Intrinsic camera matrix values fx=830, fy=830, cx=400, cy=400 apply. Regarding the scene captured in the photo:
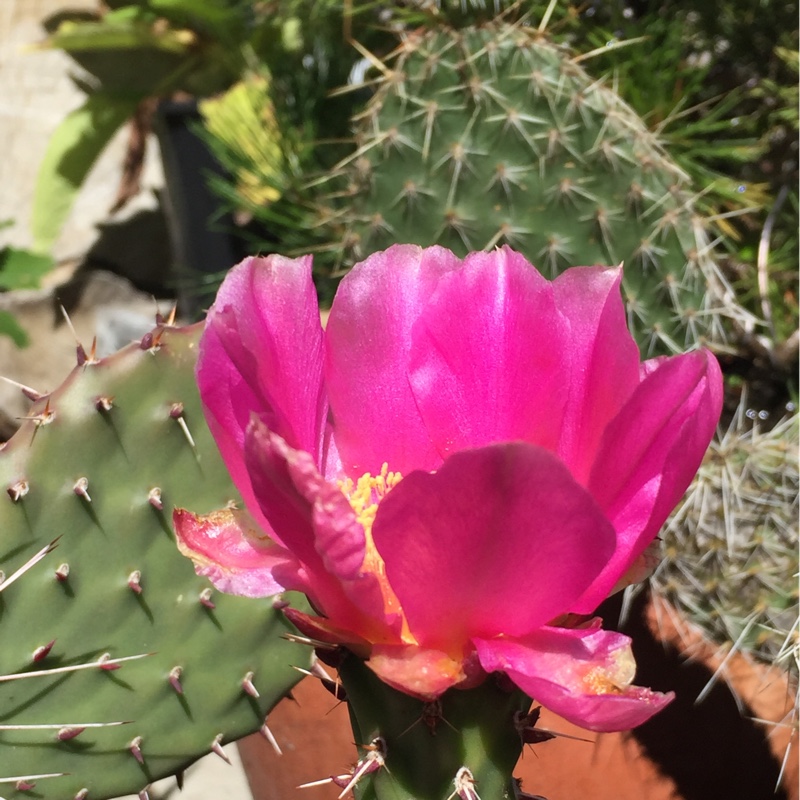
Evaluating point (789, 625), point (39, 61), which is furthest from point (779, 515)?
point (39, 61)

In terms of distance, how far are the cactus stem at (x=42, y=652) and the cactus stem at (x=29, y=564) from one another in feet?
0.13

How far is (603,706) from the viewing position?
0.26m

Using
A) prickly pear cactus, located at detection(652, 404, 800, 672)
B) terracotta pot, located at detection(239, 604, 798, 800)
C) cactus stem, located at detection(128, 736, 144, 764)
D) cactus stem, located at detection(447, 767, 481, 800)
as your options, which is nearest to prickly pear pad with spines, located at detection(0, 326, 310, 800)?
cactus stem, located at detection(128, 736, 144, 764)

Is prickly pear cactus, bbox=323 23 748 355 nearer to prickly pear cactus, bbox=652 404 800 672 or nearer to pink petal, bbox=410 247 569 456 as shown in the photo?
prickly pear cactus, bbox=652 404 800 672

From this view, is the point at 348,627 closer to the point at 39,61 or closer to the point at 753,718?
the point at 753,718

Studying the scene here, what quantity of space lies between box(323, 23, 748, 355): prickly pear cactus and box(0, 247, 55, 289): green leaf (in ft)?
2.75

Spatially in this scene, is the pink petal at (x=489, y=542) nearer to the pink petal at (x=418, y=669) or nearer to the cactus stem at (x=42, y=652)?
the pink petal at (x=418, y=669)

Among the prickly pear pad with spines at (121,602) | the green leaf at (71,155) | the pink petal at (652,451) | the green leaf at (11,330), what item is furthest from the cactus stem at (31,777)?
the green leaf at (71,155)

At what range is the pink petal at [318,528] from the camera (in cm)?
26

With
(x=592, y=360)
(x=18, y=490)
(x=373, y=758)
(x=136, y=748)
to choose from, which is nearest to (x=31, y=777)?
(x=136, y=748)

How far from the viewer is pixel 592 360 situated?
31 cm

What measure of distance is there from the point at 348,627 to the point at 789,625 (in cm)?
53

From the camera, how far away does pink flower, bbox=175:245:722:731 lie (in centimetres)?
26

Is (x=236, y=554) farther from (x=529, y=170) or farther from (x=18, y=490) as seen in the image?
(x=529, y=170)
